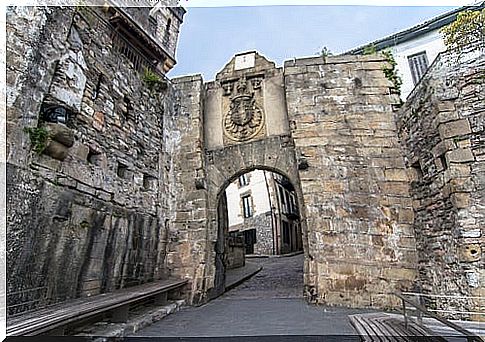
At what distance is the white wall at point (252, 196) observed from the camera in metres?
17.4

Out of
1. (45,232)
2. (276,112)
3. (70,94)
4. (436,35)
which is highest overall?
(436,35)

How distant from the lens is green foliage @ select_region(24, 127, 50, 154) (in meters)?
3.28

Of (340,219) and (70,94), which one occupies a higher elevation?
(70,94)

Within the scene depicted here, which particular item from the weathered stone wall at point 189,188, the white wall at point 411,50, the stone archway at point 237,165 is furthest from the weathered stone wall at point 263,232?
the weathered stone wall at point 189,188

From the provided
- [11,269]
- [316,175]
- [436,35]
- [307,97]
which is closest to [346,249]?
[316,175]

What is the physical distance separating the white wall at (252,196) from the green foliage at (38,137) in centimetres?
1350

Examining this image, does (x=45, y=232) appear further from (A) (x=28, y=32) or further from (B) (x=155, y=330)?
(A) (x=28, y=32)

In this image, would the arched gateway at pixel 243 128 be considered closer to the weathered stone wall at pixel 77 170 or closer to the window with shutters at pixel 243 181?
the weathered stone wall at pixel 77 170

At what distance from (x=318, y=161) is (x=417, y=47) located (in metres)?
7.70

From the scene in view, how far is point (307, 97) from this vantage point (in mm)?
6121

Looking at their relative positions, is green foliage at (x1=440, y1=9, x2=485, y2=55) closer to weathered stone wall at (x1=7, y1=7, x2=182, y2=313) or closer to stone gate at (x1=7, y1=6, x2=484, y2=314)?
stone gate at (x1=7, y1=6, x2=484, y2=314)

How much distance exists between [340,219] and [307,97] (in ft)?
7.72

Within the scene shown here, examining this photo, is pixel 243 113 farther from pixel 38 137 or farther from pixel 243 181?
pixel 243 181

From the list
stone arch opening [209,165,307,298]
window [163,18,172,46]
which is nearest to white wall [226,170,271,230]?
stone arch opening [209,165,307,298]
